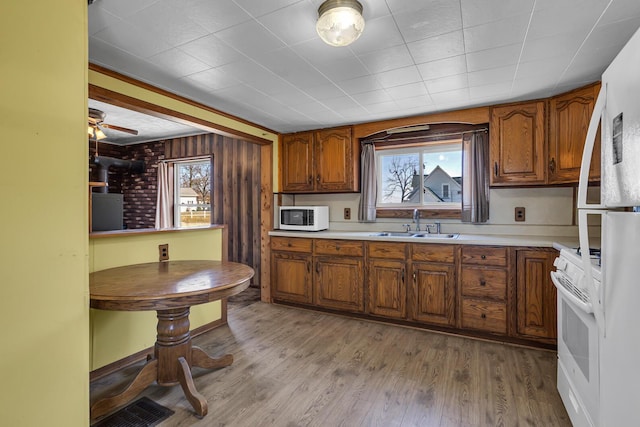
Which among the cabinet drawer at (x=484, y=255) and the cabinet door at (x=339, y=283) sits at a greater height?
the cabinet drawer at (x=484, y=255)

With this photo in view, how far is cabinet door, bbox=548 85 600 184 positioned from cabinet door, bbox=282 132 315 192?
2503 mm

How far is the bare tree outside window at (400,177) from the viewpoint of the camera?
3.74 metres

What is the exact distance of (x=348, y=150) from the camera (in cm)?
374

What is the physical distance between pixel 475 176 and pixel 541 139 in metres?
0.63

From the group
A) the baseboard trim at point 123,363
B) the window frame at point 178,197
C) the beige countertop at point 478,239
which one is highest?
the window frame at point 178,197

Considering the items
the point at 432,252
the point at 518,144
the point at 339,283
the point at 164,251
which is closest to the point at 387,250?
the point at 432,252

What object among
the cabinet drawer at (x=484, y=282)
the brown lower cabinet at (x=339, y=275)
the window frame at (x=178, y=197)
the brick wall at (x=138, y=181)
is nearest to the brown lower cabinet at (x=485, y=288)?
the cabinet drawer at (x=484, y=282)

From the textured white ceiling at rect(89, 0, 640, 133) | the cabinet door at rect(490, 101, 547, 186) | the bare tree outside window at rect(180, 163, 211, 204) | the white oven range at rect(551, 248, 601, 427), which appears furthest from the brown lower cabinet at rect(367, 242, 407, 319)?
the bare tree outside window at rect(180, 163, 211, 204)

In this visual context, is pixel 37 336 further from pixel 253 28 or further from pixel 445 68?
pixel 445 68

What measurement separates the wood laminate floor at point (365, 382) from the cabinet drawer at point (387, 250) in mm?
739

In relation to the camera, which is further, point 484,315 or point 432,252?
point 432,252

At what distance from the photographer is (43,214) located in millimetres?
1009

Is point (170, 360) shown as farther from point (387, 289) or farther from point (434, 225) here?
point (434, 225)

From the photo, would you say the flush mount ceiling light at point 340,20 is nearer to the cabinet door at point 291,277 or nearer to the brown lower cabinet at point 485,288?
the brown lower cabinet at point 485,288
